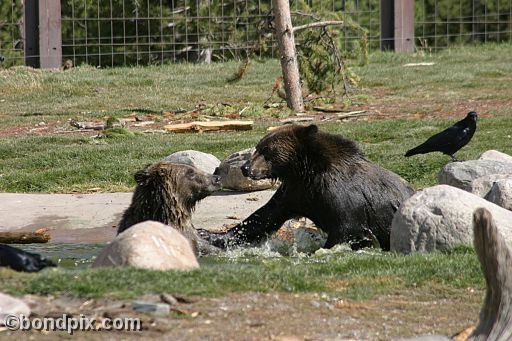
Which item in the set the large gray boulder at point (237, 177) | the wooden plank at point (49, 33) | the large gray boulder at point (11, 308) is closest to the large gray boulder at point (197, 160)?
the large gray boulder at point (237, 177)

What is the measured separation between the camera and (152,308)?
6.54 metres

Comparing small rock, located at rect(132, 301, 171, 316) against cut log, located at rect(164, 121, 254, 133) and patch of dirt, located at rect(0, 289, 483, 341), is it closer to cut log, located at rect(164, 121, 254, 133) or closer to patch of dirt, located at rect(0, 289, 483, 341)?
patch of dirt, located at rect(0, 289, 483, 341)

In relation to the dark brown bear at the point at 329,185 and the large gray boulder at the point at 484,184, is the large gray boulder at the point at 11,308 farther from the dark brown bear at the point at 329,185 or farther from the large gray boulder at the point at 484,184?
the large gray boulder at the point at 484,184

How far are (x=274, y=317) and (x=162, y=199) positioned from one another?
2931mm

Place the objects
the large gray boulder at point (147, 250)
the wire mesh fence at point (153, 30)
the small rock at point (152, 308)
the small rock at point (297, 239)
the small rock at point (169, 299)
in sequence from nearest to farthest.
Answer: the small rock at point (152, 308) → the small rock at point (169, 299) → the large gray boulder at point (147, 250) → the small rock at point (297, 239) → the wire mesh fence at point (153, 30)

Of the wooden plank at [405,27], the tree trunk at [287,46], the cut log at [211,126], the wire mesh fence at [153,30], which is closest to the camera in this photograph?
the cut log at [211,126]

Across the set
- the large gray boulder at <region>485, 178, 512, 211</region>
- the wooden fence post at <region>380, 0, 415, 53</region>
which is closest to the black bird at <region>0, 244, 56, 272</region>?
the large gray boulder at <region>485, 178, 512, 211</region>

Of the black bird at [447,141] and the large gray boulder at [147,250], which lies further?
the black bird at [447,141]

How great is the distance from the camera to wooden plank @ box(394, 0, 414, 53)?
27.3 m

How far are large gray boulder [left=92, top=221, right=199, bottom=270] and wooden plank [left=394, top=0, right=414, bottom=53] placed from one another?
20.3m

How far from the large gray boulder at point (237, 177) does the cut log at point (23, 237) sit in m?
2.39

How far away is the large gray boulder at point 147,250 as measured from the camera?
24.5 feet

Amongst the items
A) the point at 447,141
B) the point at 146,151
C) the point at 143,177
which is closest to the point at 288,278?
the point at 143,177

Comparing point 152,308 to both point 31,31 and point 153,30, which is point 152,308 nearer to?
point 31,31
